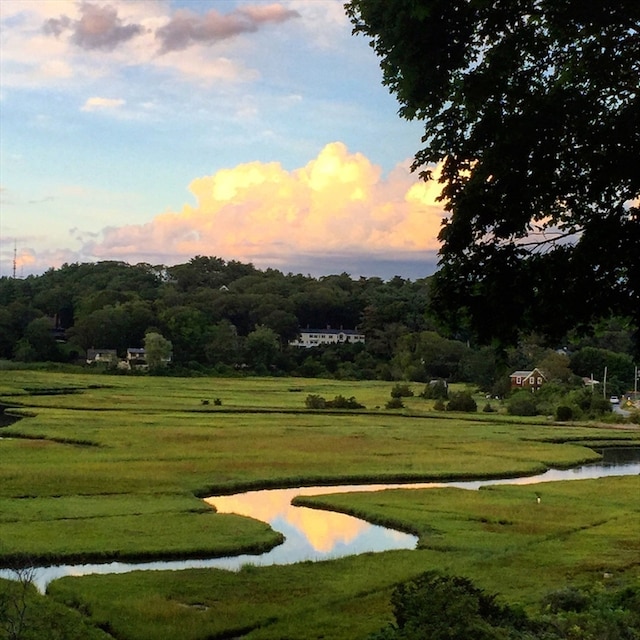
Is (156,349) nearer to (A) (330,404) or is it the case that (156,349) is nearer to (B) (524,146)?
(A) (330,404)

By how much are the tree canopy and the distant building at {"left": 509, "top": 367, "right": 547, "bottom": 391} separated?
8513 centimetres

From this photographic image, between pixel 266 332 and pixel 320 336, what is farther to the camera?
pixel 320 336

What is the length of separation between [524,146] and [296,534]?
16.2 m

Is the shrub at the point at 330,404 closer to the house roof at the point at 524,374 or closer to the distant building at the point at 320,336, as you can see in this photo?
the house roof at the point at 524,374

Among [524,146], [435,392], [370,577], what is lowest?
[435,392]

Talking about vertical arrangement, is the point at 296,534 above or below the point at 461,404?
below

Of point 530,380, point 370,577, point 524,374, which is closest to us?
point 370,577

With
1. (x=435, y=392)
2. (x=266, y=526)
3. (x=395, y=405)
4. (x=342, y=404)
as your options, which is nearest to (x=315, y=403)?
(x=342, y=404)

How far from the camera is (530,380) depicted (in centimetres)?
10188

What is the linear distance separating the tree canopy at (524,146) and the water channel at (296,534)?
10.8 metres

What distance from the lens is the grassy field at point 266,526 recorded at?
1789 cm

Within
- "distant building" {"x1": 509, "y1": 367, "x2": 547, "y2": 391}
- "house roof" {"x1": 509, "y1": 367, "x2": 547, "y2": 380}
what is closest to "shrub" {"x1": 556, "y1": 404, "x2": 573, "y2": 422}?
"distant building" {"x1": 509, "y1": 367, "x2": 547, "y2": 391}

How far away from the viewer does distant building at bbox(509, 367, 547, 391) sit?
329ft

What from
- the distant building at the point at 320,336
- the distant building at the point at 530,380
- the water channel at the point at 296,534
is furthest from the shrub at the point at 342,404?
the distant building at the point at 320,336
